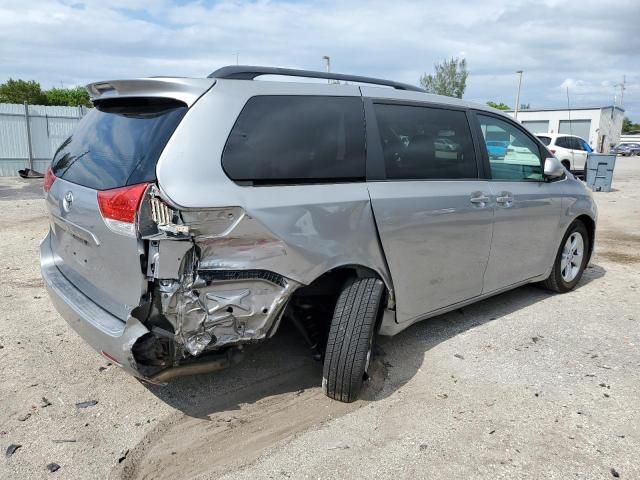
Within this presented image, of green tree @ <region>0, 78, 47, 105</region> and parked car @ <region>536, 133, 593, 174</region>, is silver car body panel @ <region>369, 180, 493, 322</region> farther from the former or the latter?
green tree @ <region>0, 78, 47, 105</region>

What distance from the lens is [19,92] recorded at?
104ft

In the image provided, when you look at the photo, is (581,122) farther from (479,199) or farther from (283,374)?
(283,374)

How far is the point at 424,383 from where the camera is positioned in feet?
11.4

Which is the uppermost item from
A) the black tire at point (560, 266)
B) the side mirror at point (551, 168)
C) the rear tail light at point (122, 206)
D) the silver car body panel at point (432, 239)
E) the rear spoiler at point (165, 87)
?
the rear spoiler at point (165, 87)

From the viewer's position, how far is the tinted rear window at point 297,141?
2.76m

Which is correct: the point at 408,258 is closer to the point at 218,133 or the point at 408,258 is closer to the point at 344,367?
the point at 344,367

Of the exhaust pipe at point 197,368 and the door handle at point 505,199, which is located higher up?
the door handle at point 505,199

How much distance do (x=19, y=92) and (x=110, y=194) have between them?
114 feet

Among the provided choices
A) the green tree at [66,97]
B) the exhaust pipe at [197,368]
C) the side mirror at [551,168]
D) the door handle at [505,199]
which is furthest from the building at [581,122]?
the exhaust pipe at [197,368]

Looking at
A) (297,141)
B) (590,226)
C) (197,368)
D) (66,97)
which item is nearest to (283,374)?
(197,368)

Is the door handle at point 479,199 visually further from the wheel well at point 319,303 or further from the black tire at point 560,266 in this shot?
the black tire at point 560,266

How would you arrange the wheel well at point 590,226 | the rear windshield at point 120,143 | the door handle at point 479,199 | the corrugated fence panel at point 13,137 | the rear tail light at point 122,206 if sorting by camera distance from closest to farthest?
1. the rear tail light at point 122,206
2. the rear windshield at point 120,143
3. the door handle at point 479,199
4. the wheel well at point 590,226
5. the corrugated fence panel at point 13,137

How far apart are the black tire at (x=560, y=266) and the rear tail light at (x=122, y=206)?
4064 millimetres

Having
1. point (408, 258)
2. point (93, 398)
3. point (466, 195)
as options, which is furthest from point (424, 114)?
point (93, 398)
